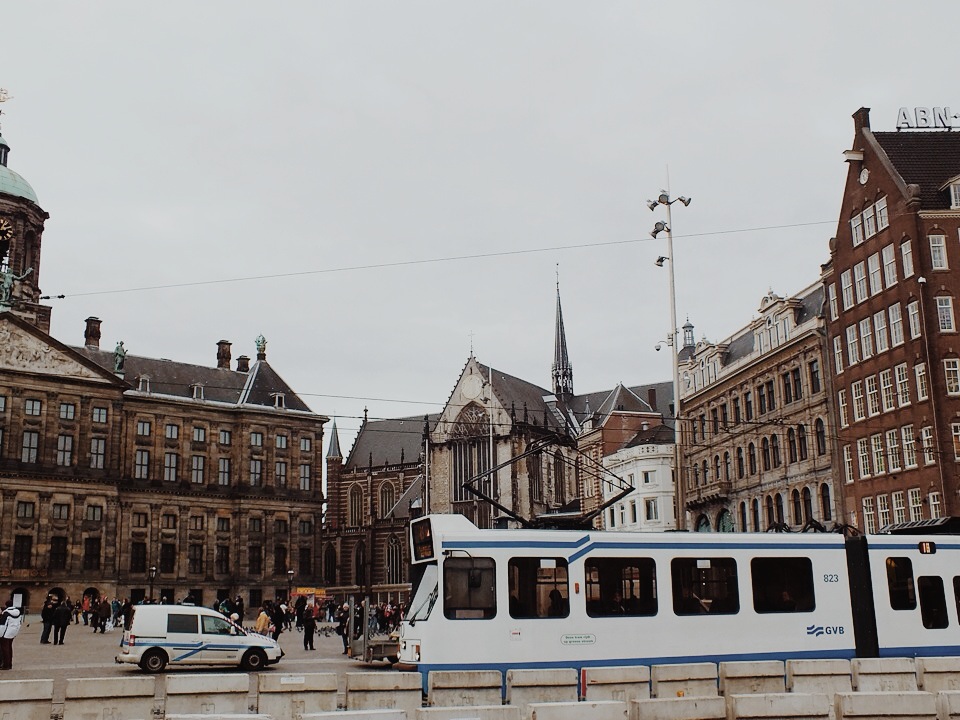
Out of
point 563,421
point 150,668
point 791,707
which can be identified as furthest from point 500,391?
point 791,707

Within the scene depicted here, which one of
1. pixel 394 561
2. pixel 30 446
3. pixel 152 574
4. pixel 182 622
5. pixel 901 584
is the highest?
pixel 30 446

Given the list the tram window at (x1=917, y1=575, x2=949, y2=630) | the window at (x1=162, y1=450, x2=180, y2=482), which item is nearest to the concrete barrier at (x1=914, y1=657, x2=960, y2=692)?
the tram window at (x1=917, y1=575, x2=949, y2=630)

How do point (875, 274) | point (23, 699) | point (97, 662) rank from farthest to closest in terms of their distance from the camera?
point (875, 274) → point (97, 662) → point (23, 699)

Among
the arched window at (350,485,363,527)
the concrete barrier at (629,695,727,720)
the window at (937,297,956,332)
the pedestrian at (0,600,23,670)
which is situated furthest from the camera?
the arched window at (350,485,363,527)

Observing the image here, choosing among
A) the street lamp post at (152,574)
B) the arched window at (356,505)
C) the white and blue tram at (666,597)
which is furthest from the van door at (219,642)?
the arched window at (356,505)

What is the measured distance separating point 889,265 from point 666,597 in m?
29.0

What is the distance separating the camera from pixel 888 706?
1173 centimetres

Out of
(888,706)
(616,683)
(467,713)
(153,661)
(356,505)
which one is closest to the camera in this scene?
(467,713)

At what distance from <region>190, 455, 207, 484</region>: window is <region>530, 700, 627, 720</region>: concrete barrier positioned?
75224 millimetres

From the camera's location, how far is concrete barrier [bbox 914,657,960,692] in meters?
16.5

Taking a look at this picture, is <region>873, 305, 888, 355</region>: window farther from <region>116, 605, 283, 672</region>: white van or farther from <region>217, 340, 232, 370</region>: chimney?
<region>217, 340, 232, 370</region>: chimney

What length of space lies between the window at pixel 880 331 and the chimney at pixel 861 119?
9641mm

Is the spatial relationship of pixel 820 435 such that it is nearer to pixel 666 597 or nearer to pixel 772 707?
pixel 666 597

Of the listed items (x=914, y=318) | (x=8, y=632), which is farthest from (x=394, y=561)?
(x=8, y=632)
